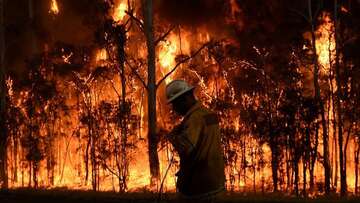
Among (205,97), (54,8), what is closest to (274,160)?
(205,97)

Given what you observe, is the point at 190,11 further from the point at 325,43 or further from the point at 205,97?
the point at 325,43

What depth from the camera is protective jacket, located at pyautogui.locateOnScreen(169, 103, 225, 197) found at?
5.78 meters

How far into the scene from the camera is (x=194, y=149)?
5.81 metres

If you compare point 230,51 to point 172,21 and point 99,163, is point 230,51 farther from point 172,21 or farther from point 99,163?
point 99,163

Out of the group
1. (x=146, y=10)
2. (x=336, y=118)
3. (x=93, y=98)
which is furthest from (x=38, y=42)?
(x=336, y=118)

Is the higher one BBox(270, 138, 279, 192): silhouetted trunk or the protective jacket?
the protective jacket

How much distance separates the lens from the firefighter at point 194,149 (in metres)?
5.80

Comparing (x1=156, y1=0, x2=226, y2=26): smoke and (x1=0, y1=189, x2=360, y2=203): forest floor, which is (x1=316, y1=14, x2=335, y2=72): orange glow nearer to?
(x1=156, y1=0, x2=226, y2=26): smoke

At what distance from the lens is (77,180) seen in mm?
29703

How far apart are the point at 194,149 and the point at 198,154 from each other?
0.08 meters

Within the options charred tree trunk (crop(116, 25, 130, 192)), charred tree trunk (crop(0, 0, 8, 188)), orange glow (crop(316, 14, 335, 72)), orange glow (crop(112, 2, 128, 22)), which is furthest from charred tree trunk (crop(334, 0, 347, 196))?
charred tree trunk (crop(0, 0, 8, 188))

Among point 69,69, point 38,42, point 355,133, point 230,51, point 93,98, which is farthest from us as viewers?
point 38,42

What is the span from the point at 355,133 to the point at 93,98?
→ 496 inches

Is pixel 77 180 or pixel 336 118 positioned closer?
pixel 336 118
